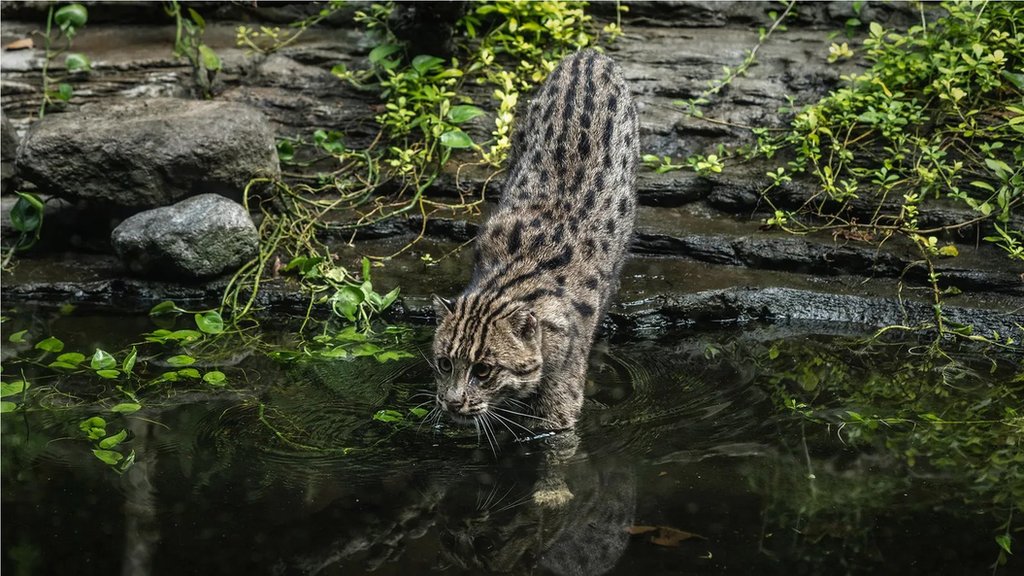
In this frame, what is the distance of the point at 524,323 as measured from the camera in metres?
5.80

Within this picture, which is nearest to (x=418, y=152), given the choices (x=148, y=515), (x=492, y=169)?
(x=492, y=169)

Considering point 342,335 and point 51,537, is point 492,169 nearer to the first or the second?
point 342,335

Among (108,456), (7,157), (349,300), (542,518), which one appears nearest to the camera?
(542,518)

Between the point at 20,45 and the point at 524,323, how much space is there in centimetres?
769

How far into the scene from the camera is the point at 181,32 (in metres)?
10.9

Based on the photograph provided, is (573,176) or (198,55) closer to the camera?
(573,176)

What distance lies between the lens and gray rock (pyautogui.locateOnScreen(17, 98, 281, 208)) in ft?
27.8

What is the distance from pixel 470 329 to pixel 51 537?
2356 millimetres

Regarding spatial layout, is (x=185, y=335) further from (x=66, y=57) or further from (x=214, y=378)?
(x=66, y=57)

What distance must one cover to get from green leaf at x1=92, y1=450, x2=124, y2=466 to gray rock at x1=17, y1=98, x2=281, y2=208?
3378mm

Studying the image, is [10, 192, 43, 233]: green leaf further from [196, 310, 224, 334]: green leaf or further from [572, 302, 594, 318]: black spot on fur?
[572, 302, 594, 318]: black spot on fur

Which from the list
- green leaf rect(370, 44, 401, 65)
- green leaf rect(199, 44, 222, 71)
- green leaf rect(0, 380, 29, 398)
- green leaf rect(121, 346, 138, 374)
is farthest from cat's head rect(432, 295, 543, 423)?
green leaf rect(199, 44, 222, 71)

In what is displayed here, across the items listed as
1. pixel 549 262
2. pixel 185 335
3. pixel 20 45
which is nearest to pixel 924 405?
pixel 549 262

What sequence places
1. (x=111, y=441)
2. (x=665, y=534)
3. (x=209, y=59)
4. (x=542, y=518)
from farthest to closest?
1. (x=209, y=59)
2. (x=111, y=441)
3. (x=542, y=518)
4. (x=665, y=534)
